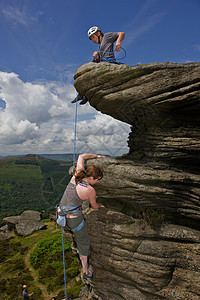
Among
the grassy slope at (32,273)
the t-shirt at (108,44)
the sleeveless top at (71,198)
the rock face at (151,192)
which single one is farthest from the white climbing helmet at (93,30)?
the grassy slope at (32,273)

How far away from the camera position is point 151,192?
1064 cm

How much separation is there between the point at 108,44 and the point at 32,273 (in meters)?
38.9

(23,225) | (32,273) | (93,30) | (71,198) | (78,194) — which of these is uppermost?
(93,30)

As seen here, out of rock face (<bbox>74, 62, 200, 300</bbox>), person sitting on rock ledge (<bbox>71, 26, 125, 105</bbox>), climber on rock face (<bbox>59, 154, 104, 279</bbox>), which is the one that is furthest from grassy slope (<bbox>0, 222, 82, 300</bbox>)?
person sitting on rock ledge (<bbox>71, 26, 125, 105</bbox>)

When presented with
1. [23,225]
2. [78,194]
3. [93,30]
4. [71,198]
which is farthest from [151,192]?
[23,225]

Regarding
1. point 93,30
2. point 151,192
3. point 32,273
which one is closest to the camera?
point 93,30

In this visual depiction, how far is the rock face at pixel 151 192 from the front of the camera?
9.70 meters

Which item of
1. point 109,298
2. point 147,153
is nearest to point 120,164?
point 147,153

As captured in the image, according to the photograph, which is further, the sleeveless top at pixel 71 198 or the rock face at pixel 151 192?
the rock face at pixel 151 192

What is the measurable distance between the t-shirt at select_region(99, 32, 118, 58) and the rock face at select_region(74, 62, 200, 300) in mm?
1023

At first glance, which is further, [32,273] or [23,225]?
[23,225]

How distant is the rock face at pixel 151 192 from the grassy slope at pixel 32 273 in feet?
44.6

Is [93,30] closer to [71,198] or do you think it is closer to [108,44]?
[108,44]

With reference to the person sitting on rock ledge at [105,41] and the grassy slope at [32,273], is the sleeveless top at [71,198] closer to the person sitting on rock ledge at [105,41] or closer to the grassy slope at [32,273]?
the person sitting on rock ledge at [105,41]
